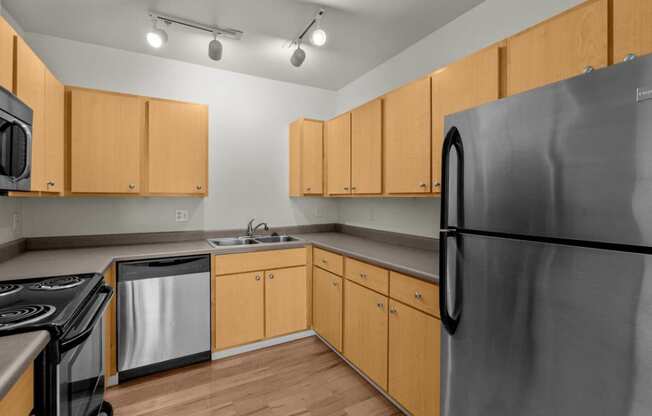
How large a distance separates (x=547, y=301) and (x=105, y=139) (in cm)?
295

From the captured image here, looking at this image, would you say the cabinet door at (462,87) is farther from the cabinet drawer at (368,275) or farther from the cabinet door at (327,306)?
the cabinet door at (327,306)

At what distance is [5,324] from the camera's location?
100 cm

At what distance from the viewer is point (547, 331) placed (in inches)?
37.4

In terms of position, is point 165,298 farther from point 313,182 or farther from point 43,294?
point 313,182

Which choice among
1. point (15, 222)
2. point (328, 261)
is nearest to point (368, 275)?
point (328, 261)

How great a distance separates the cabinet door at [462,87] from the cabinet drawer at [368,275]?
0.65 m

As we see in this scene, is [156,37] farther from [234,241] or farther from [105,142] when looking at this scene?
[234,241]

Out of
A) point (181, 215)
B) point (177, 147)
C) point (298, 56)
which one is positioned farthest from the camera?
point (181, 215)

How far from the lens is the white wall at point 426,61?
184cm

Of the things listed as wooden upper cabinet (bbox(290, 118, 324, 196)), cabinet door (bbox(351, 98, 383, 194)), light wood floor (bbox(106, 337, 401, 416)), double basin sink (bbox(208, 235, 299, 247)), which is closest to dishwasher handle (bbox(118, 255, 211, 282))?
double basin sink (bbox(208, 235, 299, 247))

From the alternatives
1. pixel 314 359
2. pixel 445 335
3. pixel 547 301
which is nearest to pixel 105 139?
pixel 314 359

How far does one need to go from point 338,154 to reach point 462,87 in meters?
1.46

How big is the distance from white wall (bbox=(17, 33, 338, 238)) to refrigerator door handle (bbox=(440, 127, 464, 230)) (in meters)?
2.37

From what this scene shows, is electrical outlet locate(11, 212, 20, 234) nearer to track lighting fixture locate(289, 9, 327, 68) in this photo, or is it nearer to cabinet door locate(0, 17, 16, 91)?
cabinet door locate(0, 17, 16, 91)
